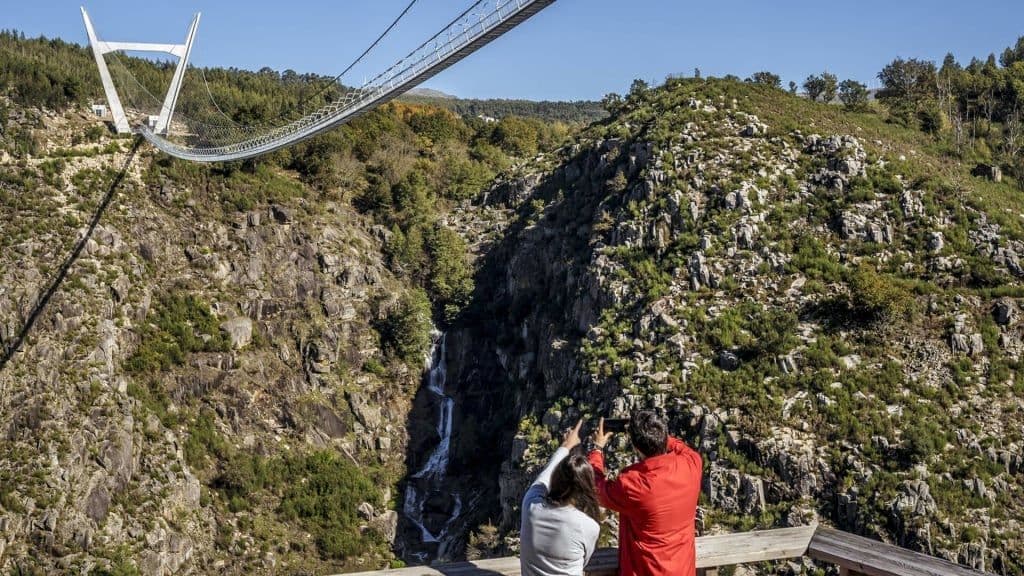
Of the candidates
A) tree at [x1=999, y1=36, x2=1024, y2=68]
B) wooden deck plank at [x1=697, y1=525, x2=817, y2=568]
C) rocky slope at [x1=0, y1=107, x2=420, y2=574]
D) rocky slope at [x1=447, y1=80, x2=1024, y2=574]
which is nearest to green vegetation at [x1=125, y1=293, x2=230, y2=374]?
rocky slope at [x1=0, y1=107, x2=420, y2=574]

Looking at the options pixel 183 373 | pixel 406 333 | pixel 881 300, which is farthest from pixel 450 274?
pixel 881 300

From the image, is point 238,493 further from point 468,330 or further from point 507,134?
point 507,134

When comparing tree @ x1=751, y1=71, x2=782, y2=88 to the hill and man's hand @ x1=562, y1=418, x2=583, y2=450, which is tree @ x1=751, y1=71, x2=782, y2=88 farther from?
man's hand @ x1=562, y1=418, x2=583, y2=450

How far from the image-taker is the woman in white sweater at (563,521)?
3957 millimetres

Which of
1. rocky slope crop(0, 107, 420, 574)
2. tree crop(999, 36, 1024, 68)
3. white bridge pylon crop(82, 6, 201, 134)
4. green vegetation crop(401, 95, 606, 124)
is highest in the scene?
green vegetation crop(401, 95, 606, 124)

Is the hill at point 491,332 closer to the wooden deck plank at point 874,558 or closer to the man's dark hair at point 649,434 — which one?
the wooden deck plank at point 874,558

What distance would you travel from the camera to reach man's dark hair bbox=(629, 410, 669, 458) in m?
4.35

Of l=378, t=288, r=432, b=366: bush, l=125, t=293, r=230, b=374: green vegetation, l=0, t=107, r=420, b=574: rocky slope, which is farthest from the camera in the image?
l=378, t=288, r=432, b=366: bush

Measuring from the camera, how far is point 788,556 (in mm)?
4633

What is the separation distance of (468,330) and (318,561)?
14.4 metres

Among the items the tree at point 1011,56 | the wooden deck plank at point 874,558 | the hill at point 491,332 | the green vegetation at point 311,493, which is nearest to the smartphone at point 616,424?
A: the wooden deck plank at point 874,558

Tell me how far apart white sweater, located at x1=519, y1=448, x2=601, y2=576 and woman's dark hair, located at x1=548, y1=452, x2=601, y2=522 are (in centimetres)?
3

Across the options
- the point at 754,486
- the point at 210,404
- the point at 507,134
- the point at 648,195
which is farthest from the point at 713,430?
the point at 507,134

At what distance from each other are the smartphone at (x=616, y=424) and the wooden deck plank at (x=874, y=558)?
4.37 ft
